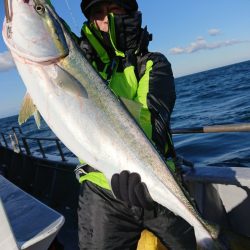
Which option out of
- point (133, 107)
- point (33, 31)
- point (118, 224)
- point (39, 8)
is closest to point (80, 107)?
point (133, 107)

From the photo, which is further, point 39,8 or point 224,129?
point 224,129

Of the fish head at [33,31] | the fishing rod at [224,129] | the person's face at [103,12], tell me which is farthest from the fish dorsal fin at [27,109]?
the fishing rod at [224,129]

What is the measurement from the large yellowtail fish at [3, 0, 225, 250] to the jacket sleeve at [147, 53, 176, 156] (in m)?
0.26

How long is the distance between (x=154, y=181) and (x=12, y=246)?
1123 mm

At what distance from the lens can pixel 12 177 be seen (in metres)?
10.8

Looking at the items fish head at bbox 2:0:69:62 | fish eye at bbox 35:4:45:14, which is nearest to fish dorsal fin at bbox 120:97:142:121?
fish head at bbox 2:0:69:62

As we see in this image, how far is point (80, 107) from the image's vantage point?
8.25 feet

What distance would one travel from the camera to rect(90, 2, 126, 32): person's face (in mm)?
3169

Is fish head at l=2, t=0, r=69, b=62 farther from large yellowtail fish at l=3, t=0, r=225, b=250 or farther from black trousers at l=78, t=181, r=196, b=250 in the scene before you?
black trousers at l=78, t=181, r=196, b=250

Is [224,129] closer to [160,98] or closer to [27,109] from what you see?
[160,98]

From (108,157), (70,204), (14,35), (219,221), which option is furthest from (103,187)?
(70,204)

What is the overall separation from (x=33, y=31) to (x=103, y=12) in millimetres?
941

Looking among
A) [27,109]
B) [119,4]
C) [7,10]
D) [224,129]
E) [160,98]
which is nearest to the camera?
[7,10]

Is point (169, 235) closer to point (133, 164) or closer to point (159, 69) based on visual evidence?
point (133, 164)
